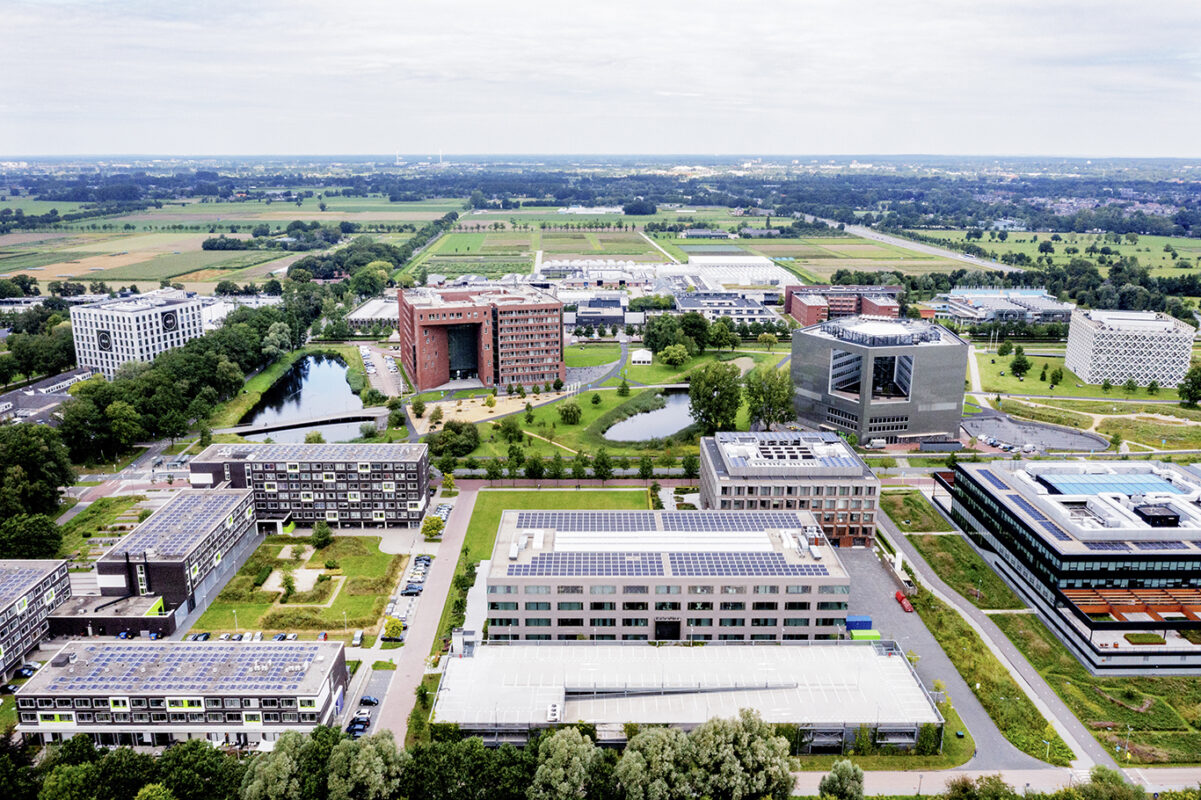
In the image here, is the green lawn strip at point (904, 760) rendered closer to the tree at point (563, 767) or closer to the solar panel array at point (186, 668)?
the tree at point (563, 767)

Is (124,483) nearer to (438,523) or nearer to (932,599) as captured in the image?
(438,523)

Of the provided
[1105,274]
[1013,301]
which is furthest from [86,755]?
[1105,274]

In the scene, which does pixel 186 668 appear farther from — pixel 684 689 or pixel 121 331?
pixel 121 331

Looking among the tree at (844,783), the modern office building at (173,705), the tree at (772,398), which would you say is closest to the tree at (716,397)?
the tree at (772,398)

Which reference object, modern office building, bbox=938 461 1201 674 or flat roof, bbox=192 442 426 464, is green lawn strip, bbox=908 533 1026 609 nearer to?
modern office building, bbox=938 461 1201 674

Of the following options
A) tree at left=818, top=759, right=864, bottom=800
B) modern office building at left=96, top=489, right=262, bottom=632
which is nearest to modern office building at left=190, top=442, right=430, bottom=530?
modern office building at left=96, top=489, right=262, bottom=632

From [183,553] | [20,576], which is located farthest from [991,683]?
[20,576]

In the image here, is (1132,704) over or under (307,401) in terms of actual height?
under
